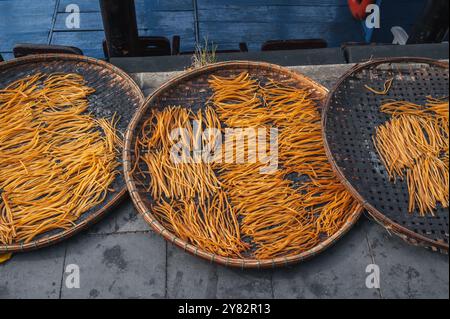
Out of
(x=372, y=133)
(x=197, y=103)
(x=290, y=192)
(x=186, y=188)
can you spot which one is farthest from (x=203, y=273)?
(x=372, y=133)

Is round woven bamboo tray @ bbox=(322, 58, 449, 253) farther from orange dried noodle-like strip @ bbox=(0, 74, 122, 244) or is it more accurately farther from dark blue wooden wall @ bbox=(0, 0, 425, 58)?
dark blue wooden wall @ bbox=(0, 0, 425, 58)

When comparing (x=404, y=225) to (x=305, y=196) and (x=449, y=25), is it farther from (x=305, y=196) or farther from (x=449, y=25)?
(x=449, y=25)

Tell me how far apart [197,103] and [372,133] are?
1276 millimetres

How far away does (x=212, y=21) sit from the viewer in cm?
590

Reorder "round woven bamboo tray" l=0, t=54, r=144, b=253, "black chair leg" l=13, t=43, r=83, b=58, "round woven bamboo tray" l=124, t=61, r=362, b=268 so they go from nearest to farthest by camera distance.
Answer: "round woven bamboo tray" l=124, t=61, r=362, b=268 → "round woven bamboo tray" l=0, t=54, r=144, b=253 → "black chair leg" l=13, t=43, r=83, b=58

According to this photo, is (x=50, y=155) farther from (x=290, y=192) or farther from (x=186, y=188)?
(x=290, y=192)

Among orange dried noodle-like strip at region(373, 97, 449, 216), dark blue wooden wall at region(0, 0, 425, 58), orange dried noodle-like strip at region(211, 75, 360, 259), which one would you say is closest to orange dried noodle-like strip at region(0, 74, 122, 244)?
orange dried noodle-like strip at region(211, 75, 360, 259)

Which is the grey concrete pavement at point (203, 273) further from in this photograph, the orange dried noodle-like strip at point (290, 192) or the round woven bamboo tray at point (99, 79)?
the round woven bamboo tray at point (99, 79)

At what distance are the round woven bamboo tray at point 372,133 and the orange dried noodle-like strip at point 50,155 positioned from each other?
1542 mm

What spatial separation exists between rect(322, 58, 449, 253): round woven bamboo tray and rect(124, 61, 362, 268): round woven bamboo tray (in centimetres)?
18

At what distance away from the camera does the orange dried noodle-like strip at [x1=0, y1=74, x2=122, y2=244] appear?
286cm

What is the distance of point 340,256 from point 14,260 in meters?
2.01

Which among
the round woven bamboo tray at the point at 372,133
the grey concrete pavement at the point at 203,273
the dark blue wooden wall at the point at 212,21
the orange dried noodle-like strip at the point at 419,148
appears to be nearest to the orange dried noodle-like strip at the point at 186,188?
the grey concrete pavement at the point at 203,273
